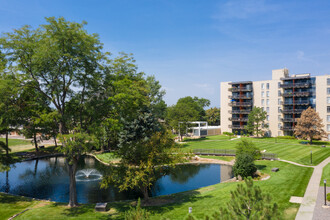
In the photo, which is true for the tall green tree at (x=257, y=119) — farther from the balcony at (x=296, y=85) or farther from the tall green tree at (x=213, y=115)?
the tall green tree at (x=213, y=115)

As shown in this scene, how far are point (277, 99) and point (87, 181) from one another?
59.9 m

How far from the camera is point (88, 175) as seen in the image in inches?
A: 1404

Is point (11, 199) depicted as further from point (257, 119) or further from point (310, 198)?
point (257, 119)

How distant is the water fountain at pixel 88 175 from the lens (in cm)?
3369

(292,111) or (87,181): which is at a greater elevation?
(292,111)

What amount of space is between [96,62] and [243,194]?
15.8 metres

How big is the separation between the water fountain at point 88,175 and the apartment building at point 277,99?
52837 mm

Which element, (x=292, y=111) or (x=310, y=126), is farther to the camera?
(x=292, y=111)

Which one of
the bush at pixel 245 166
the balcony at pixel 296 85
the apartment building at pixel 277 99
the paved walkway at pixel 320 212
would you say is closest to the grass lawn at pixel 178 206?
the paved walkway at pixel 320 212

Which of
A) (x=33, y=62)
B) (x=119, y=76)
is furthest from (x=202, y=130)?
(x=33, y=62)

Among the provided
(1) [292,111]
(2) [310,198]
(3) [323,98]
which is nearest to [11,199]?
(2) [310,198]

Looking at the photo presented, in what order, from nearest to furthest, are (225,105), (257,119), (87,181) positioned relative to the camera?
(87,181) → (257,119) → (225,105)

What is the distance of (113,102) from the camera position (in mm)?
21047

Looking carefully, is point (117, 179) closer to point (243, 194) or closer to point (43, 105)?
point (43, 105)
